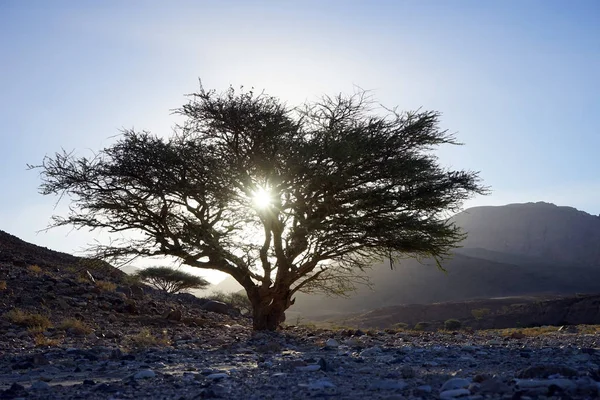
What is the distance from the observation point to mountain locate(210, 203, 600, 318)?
99.8 m

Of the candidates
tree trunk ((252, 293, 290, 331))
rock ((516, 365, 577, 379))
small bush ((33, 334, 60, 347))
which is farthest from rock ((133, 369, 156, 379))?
tree trunk ((252, 293, 290, 331))

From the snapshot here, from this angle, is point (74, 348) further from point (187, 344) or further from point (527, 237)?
point (527, 237)

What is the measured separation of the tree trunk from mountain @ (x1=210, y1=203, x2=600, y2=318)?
50.6m

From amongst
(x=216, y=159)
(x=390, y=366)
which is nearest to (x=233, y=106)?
(x=216, y=159)

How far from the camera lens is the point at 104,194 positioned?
15.7m

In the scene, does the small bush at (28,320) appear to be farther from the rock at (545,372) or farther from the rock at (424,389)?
the rock at (545,372)

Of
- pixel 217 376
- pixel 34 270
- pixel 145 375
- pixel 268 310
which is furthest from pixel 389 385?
pixel 34 270

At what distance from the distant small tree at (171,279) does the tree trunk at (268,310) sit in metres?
22.9

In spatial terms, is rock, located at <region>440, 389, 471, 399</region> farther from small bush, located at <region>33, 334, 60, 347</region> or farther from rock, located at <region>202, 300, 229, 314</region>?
rock, located at <region>202, 300, 229, 314</region>

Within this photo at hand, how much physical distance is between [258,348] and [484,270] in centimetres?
10428

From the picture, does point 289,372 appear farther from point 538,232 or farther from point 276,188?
point 538,232

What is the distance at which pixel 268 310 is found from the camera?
16.5m

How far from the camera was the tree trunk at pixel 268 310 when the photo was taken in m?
16.5

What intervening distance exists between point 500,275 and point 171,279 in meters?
81.5
